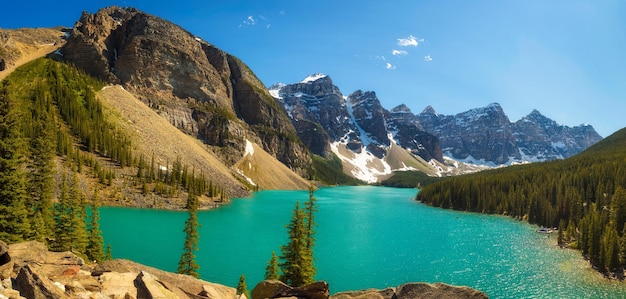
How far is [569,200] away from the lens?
3671 inches

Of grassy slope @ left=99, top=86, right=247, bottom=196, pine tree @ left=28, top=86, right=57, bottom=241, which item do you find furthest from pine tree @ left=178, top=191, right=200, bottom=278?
grassy slope @ left=99, top=86, right=247, bottom=196

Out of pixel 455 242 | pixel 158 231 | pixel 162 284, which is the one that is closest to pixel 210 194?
pixel 158 231

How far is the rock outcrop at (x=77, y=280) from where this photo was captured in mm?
10336

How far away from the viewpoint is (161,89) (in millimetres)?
187875

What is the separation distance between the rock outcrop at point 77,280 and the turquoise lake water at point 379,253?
22187mm

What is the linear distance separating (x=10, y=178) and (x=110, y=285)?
68.3ft

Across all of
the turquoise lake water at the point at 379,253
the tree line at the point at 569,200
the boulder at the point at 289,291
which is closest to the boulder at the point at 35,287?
the boulder at the point at 289,291

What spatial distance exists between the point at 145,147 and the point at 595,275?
12342 centimetres

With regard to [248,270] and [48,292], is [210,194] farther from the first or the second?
[48,292]

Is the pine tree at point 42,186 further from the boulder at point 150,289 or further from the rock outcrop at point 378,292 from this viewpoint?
the rock outcrop at point 378,292

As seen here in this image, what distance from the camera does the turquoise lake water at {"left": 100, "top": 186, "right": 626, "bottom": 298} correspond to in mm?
41281

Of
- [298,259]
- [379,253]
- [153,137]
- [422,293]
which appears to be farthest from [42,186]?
[153,137]

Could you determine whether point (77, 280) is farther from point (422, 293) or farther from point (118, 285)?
point (422, 293)

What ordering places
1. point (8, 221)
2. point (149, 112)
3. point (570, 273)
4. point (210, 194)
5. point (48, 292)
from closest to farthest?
point (48, 292), point (8, 221), point (570, 273), point (210, 194), point (149, 112)
